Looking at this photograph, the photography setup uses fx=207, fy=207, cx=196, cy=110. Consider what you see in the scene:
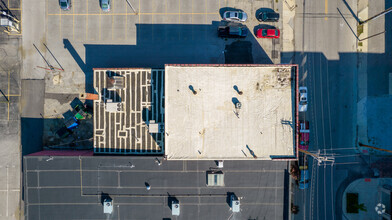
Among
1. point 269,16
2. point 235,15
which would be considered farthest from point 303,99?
point 235,15

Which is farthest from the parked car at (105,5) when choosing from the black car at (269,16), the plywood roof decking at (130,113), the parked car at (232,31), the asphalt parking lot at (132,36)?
the black car at (269,16)

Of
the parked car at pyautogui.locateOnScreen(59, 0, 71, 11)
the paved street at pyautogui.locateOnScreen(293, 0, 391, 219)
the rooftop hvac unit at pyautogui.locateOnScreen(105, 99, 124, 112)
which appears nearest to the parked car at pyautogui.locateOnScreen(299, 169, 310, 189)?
the paved street at pyautogui.locateOnScreen(293, 0, 391, 219)

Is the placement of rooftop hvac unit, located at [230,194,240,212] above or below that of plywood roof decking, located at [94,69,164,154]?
below

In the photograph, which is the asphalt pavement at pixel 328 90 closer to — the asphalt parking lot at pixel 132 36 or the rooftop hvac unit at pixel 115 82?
the asphalt parking lot at pixel 132 36

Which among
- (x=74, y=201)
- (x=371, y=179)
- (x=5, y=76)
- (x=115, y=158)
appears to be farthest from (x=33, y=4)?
(x=371, y=179)

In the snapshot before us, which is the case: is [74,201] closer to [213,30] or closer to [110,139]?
[110,139]

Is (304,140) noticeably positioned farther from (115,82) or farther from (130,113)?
(115,82)

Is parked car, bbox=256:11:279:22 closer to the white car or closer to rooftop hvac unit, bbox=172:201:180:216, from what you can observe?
the white car
